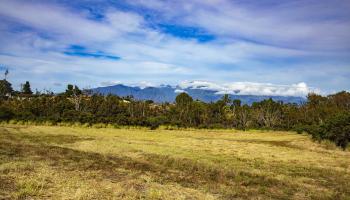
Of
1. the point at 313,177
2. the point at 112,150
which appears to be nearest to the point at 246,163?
the point at 313,177

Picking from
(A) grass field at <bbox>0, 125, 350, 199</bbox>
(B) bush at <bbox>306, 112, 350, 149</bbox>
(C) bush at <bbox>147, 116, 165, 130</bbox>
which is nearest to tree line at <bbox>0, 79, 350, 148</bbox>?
(C) bush at <bbox>147, 116, 165, 130</bbox>

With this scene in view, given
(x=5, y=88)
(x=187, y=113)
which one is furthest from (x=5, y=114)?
(x=5, y=88)

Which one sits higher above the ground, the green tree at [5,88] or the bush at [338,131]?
the green tree at [5,88]

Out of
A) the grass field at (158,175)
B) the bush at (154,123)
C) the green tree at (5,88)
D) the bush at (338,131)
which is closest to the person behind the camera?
the grass field at (158,175)

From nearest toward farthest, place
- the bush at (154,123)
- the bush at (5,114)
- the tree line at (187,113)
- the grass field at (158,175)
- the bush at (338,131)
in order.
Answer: the grass field at (158,175), the bush at (338,131), the bush at (5,114), the tree line at (187,113), the bush at (154,123)

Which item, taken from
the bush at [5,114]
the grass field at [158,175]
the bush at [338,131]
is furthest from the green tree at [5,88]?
the bush at [338,131]

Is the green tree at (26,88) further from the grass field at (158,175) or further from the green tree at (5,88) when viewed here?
the grass field at (158,175)

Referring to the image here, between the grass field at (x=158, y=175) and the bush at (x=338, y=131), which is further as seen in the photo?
the bush at (x=338, y=131)

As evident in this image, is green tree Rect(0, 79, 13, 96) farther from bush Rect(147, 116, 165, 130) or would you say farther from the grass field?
the grass field

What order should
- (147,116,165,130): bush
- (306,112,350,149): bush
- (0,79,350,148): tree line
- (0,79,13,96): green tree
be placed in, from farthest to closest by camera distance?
(0,79,13,96): green tree < (147,116,165,130): bush < (0,79,350,148): tree line < (306,112,350,149): bush

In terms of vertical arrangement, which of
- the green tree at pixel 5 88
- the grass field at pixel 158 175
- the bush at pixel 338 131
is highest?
the green tree at pixel 5 88

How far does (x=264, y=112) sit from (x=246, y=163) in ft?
290

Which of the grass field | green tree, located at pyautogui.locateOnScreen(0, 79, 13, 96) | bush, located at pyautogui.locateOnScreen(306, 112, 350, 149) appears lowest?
the grass field

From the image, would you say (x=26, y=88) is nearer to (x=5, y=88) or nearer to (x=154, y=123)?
(x=5, y=88)
